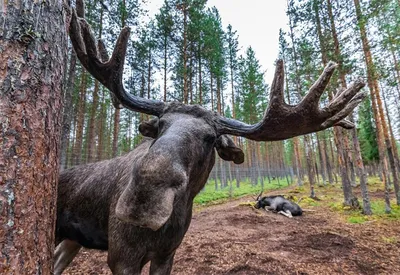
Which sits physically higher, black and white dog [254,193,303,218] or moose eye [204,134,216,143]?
moose eye [204,134,216,143]

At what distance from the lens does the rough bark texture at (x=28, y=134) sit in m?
1.00

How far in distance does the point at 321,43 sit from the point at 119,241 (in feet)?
42.9

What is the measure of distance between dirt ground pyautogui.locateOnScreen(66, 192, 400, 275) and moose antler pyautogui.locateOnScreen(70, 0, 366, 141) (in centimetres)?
282

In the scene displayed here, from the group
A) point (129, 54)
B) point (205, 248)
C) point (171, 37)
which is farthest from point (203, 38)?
point (205, 248)

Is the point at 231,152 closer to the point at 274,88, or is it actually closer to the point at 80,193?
the point at 274,88

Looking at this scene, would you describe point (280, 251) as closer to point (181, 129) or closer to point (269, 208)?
point (181, 129)

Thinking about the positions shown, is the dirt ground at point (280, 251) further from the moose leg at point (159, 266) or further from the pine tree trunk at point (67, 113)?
the pine tree trunk at point (67, 113)

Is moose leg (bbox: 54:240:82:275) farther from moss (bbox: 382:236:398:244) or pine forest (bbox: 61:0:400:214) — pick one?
moss (bbox: 382:236:398:244)

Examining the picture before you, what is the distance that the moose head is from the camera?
1.50 meters

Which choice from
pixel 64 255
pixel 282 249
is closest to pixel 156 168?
pixel 64 255

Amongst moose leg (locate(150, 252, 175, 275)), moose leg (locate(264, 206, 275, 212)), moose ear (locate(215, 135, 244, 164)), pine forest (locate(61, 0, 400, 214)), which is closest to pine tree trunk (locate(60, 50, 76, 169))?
pine forest (locate(61, 0, 400, 214))

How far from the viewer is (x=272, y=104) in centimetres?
238

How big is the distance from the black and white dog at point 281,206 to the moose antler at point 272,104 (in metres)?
7.96

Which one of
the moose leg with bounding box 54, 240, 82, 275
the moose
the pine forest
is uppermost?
the pine forest
